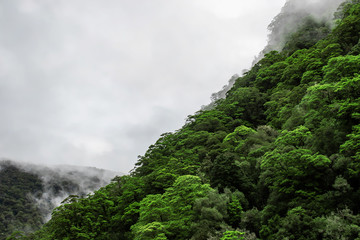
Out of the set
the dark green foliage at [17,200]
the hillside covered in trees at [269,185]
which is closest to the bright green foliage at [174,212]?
the hillside covered in trees at [269,185]

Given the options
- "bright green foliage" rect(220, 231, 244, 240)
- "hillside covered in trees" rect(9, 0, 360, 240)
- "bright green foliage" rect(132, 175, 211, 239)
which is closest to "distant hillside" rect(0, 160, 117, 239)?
"hillside covered in trees" rect(9, 0, 360, 240)

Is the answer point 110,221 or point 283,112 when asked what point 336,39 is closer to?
point 283,112

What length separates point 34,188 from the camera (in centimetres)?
13625

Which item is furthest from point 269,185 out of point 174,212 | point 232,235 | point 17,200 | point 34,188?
point 34,188

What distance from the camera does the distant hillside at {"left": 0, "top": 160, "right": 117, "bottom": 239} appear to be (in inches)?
4021

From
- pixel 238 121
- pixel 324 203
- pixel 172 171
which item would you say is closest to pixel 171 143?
pixel 238 121

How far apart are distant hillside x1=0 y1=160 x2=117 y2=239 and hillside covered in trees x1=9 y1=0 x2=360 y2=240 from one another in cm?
7468

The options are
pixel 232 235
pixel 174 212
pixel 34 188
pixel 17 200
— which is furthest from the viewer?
pixel 34 188

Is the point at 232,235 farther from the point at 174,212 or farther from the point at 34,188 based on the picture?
the point at 34,188

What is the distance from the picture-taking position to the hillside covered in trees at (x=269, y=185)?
19641 mm

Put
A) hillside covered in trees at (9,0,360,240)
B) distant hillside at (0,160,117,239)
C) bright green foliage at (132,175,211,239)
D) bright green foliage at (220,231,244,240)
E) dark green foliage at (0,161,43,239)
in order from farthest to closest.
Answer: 1. distant hillside at (0,160,117,239)
2. dark green foliage at (0,161,43,239)
3. bright green foliage at (132,175,211,239)
4. bright green foliage at (220,231,244,240)
5. hillside covered in trees at (9,0,360,240)

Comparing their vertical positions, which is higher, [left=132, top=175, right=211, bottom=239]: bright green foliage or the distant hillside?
the distant hillside

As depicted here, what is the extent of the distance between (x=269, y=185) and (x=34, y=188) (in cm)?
13826

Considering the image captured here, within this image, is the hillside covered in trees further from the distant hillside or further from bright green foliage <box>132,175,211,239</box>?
the distant hillside
